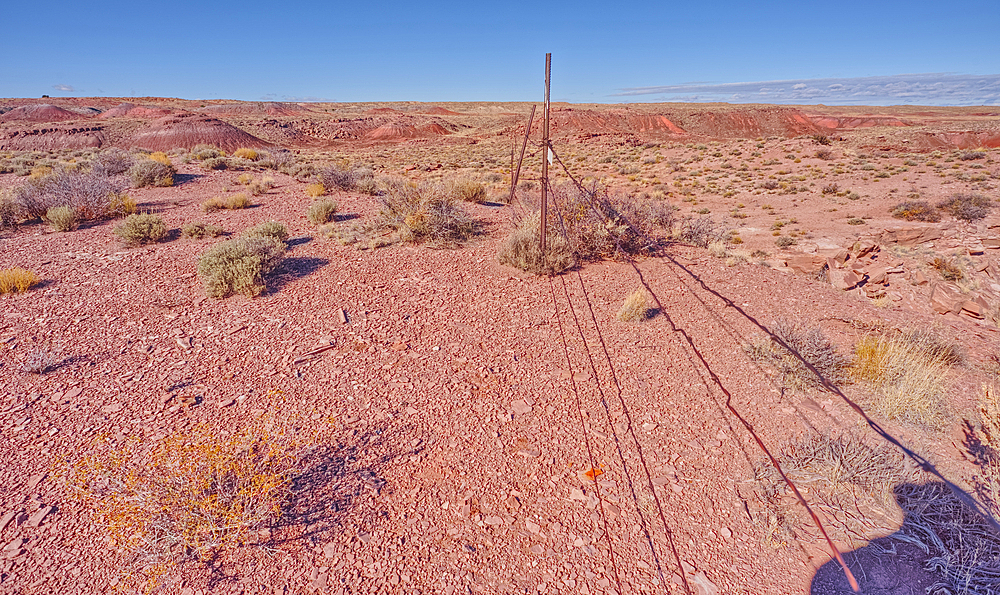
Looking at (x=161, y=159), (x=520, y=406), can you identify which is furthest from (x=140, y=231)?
(x=161, y=159)

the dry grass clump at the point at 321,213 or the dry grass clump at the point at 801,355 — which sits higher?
the dry grass clump at the point at 321,213

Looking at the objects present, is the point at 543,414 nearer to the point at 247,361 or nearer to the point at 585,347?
the point at 585,347

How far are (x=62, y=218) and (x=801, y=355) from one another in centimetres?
1146

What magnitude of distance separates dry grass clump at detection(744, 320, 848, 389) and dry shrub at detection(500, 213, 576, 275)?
2.70 m

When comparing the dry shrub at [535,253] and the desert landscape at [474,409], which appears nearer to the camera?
the desert landscape at [474,409]

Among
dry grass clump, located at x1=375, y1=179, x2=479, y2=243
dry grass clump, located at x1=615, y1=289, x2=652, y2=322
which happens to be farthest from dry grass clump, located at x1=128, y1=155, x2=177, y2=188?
dry grass clump, located at x1=615, y1=289, x2=652, y2=322

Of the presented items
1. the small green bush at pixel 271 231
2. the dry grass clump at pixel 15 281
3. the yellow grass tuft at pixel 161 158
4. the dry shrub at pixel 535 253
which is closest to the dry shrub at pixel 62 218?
the dry grass clump at pixel 15 281

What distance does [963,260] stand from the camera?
31.4 feet

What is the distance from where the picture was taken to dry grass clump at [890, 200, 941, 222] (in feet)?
43.8

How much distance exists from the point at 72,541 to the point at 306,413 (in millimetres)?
1455

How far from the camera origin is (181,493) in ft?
8.76

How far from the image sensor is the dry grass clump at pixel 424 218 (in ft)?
25.7

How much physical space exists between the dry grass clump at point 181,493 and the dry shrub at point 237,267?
2.68 m

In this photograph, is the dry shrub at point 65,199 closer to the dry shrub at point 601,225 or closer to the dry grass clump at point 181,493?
the dry grass clump at point 181,493
